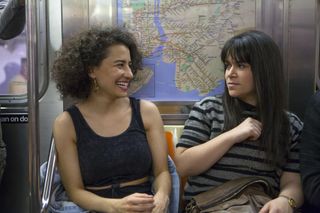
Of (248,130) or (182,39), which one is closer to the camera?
(248,130)

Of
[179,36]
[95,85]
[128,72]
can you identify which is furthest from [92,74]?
[179,36]

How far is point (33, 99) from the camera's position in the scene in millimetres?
1774

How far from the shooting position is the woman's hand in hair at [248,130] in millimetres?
1989

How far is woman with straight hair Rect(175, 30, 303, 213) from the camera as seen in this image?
205 cm

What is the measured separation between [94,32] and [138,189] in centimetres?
86

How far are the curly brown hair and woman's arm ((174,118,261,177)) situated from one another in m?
0.63

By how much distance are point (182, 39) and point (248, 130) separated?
0.87 m

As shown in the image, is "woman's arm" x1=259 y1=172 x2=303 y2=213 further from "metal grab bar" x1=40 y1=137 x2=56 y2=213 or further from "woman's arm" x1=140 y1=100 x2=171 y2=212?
"metal grab bar" x1=40 y1=137 x2=56 y2=213

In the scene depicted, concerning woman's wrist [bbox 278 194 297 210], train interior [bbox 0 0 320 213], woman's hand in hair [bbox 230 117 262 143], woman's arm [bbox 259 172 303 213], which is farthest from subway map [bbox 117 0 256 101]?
woman's wrist [bbox 278 194 297 210]

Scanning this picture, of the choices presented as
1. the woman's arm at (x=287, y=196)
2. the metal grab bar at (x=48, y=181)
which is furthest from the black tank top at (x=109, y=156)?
the woman's arm at (x=287, y=196)

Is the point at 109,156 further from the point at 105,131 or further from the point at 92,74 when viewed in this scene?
the point at 92,74

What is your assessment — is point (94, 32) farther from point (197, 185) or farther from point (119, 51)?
point (197, 185)

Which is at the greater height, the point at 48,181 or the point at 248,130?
the point at 248,130

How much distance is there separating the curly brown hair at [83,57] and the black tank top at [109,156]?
0.63 ft
